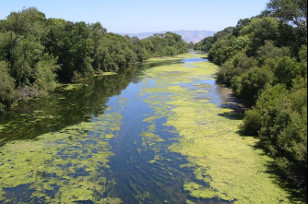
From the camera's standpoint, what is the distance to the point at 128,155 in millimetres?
20391

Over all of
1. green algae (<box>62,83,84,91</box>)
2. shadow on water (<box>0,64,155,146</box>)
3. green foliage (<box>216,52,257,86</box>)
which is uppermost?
green foliage (<box>216,52,257,86</box>)

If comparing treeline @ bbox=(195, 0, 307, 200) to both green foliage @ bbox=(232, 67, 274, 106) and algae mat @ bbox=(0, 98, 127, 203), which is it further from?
algae mat @ bbox=(0, 98, 127, 203)

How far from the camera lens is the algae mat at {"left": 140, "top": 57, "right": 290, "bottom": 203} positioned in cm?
1517

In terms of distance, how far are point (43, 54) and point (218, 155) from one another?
3977 cm

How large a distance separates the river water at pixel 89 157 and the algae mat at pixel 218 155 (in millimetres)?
788

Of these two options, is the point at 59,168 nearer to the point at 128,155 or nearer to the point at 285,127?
the point at 128,155

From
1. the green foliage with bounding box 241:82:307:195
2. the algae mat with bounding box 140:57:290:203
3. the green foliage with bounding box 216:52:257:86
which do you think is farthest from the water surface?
the green foliage with bounding box 216:52:257:86

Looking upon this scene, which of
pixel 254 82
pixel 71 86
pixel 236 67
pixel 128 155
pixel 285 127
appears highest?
pixel 236 67

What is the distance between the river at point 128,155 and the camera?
15.2 metres

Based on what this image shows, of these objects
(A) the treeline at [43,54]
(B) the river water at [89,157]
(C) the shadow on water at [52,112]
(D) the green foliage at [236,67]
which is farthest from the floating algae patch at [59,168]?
(D) the green foliage at [236,67]

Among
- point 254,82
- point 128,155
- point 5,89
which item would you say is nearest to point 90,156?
point 128,155

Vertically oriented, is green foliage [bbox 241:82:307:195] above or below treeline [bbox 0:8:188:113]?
below

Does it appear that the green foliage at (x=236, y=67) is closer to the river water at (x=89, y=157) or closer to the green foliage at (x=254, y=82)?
the green foliage at (x=254, y=82)

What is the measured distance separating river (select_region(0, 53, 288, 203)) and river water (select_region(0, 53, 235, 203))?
6cm
